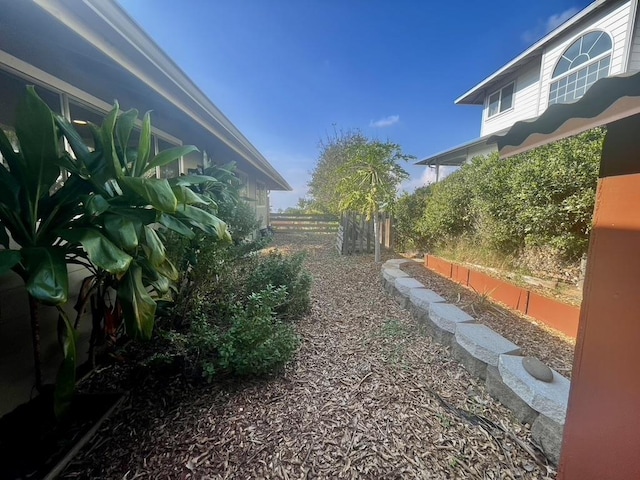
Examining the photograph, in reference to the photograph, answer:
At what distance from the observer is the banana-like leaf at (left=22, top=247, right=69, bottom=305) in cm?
100

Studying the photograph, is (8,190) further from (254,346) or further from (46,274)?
(254,346)

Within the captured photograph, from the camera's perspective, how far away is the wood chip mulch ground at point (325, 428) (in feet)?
4.71

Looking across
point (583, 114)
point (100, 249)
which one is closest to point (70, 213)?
point (100, 249)

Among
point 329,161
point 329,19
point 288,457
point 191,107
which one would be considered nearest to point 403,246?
point 329,19

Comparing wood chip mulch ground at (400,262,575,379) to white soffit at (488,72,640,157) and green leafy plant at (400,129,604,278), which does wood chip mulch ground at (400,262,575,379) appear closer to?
green leafy plant at (400,129,604,278)

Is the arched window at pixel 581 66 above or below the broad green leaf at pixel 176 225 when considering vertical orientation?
above

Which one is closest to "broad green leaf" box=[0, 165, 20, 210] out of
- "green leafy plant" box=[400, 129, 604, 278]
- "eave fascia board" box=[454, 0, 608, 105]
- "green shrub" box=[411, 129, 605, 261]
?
"green shrub" box=[411, 129, 605, 261]

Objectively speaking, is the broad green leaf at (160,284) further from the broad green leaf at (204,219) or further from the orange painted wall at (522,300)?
the orange painted wall at (522,300)

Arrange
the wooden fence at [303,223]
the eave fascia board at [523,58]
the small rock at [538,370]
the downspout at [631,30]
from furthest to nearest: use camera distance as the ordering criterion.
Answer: the wooden fence at [303,223] < the eave fascia board at [523,58] < the downspout at [631,30] < the small rock at [538,370]

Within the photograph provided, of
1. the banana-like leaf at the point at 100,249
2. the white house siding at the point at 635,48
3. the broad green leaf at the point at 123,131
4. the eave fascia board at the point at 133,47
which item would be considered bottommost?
the banana-like leaf at the point at 100,249

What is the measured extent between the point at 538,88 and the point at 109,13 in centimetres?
1059

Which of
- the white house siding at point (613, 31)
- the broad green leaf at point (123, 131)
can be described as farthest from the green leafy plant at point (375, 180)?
the broad green leaf at point (123, 131)

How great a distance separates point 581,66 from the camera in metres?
6.94

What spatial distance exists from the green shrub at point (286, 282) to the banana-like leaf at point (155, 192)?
2083mm
